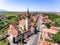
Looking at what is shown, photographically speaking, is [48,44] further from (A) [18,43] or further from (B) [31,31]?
(B) [31,31]

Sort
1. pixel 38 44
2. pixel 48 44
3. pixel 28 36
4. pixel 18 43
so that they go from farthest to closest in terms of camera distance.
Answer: pixel 28 36 → pixel 18 43 → pixel 38 44 → pixel 48 44

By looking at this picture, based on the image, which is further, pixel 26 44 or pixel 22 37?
pixel 22 37

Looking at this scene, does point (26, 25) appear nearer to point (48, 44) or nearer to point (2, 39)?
point (2, 39)

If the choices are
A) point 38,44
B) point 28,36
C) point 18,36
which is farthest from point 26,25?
point 38,44

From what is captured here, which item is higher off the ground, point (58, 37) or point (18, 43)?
point (58, 37)

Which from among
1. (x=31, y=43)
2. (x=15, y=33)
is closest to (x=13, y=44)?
(x=31, y=43)

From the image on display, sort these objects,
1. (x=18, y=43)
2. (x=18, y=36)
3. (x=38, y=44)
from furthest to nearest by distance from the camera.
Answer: (x=18, y=36) < (x=18, y=43) < (x=38, y=44)

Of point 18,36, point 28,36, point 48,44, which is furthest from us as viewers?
point 28,36

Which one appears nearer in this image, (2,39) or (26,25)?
(2,39)

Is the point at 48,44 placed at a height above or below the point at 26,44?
above
